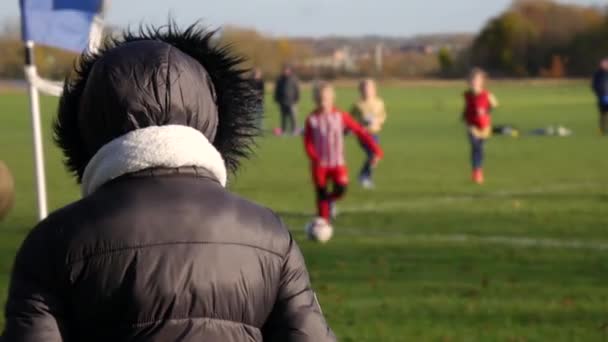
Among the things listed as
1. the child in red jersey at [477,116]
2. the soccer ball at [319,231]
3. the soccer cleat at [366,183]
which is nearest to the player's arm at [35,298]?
the soccer ball at [319,231]

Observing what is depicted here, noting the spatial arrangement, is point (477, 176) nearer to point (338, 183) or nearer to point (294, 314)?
point (338, 183)

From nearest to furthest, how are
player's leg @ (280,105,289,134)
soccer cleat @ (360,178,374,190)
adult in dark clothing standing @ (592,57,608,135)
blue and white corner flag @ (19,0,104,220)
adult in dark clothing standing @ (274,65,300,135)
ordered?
blue and white corner flag @ (19,0,104,220) < soccer cleat @ (360,178,374,190) < adult in dark clothing standing @ (592,57,608,135) < adult in dark clothing standing @ (274,65,300,135) < player's leg @ (280,105,289,134)

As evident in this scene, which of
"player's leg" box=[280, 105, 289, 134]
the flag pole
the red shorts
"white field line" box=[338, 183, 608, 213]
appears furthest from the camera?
"player's leg" box=[280, 105, 289, 134]

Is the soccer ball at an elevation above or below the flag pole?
below

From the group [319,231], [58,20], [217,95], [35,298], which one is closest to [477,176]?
[319,231]

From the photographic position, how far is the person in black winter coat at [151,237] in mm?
2500

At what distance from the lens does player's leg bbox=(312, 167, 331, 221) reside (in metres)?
14.6

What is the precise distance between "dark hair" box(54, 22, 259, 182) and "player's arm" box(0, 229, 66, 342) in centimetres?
40

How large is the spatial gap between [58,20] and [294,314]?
22.4 feet

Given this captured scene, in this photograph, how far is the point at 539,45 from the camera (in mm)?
127438

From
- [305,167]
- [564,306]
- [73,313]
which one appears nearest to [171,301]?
[73,313]

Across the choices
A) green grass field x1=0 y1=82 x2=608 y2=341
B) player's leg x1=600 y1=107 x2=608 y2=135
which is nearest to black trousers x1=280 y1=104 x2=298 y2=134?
player's leg x1=600 y1=107 x2=608 y2=135

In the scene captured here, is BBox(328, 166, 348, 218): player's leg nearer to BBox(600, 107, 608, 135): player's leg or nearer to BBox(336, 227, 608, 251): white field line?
BBox(336, 227, 608, 251): white field line

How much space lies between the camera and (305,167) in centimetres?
2544
